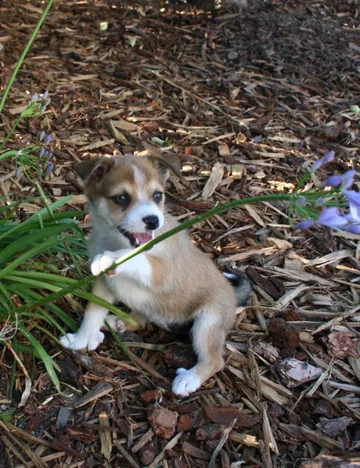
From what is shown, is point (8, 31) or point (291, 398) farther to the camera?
point (8, 31)

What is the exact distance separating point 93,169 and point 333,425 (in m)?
2.15

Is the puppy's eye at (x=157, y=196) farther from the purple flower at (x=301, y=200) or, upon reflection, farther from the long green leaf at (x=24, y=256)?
the purple flower at (x=301, y=200)

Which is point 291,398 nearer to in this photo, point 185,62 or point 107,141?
point 107,141

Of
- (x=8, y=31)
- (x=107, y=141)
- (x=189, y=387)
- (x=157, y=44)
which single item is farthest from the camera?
(x=157, y=44)

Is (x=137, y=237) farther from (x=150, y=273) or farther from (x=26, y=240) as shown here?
(x=26, y=240)

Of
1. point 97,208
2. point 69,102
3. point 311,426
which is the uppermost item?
point 97,208

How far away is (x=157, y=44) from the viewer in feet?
26.0

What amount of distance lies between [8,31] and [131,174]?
15.0 feet

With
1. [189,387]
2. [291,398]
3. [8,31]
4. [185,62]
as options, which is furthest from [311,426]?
[8,31]

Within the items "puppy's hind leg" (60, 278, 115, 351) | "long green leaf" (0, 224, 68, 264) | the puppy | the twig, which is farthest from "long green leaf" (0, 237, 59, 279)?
the twig

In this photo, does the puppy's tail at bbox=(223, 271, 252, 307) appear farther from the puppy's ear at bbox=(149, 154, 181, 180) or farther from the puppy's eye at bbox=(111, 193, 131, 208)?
the puppy's eye at bbox=(111, 193, 131, 208)

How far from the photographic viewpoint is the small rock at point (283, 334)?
402 cm

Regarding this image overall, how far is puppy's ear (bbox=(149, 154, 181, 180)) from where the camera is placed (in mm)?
3878

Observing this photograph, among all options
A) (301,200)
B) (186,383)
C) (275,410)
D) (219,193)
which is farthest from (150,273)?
(219,193)
